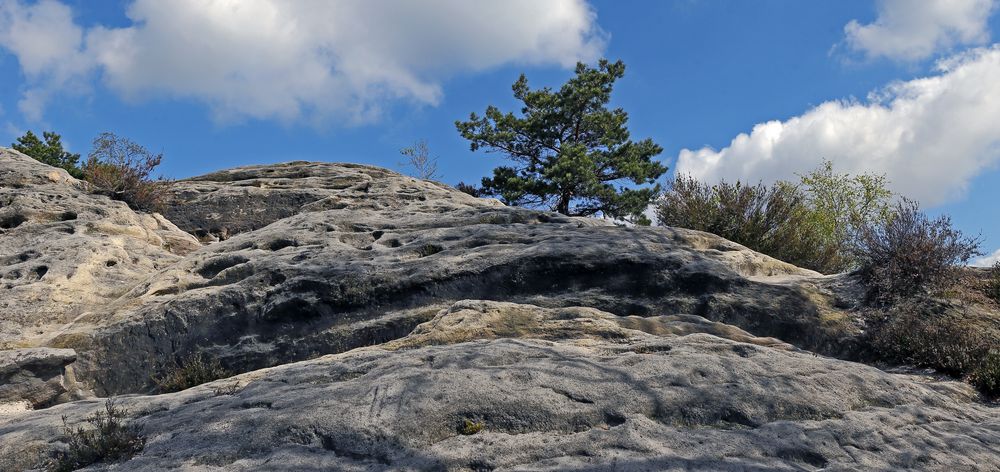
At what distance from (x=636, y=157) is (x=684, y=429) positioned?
80.7ft

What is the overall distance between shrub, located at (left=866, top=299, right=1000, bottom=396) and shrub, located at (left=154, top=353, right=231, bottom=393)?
8327 mm

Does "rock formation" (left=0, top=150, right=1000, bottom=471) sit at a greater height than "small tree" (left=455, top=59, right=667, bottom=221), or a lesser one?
lesser

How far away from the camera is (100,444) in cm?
521

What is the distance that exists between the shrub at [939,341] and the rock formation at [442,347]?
1.07ft

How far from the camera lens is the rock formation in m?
5.18

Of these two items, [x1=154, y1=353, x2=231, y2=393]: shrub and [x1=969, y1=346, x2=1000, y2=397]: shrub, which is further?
[x1=154, y1=353, x2=231, y2=393]: shrub

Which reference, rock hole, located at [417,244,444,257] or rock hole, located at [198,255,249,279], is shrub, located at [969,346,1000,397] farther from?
rock hole, located at [198,255,249,279]

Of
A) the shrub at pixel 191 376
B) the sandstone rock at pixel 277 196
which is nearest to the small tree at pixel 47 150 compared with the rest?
the sandstone rock at pixel 277 196

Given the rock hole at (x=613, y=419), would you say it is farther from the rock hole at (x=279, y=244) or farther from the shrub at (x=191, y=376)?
the rock hole at (x=279, y=244)

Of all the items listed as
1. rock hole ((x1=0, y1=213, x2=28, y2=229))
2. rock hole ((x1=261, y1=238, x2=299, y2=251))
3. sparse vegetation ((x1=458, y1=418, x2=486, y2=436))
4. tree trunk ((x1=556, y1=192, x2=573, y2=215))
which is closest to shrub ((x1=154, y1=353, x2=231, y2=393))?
rock hole ((x1=261, y1=238, x2=299, y2=251))

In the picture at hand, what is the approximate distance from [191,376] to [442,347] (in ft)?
11.1

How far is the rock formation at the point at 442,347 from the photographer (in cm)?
518

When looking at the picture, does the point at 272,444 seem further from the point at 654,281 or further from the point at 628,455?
the point at 654,281

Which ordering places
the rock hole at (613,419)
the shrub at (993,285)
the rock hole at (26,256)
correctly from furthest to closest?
the rock hole at (26,256) → the shrub at (993,285) → the rock hole at (613,419)
